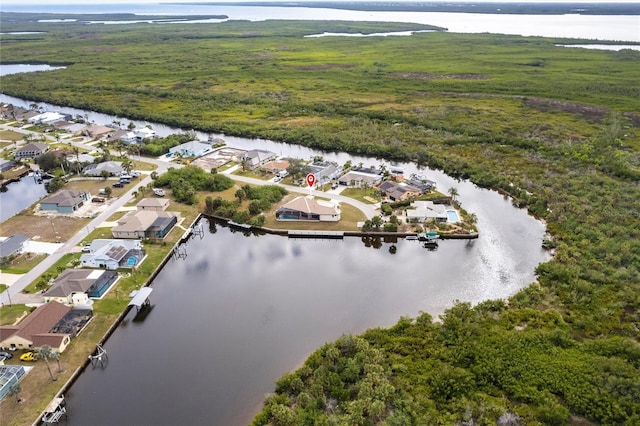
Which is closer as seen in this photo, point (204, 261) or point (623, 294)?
point (623, 294)

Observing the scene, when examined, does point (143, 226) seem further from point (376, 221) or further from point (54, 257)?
point (376, 221)

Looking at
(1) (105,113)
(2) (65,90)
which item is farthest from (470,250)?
(2) (65,90)

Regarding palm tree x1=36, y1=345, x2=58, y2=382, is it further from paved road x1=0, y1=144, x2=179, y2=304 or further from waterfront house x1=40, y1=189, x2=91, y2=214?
waterfront house x1=40, y1=189, x2=91, y2=214

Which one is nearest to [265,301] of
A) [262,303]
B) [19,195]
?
[262,303]

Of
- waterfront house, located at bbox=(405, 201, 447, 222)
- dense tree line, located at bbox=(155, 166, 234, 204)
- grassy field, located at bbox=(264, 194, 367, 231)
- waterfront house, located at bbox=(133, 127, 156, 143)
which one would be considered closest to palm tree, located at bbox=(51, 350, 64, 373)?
grassy field, located at bbox=(264, 194, 367, 231)

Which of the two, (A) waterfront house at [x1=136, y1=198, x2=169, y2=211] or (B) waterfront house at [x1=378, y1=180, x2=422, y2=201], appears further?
(B) waterfront house at [x1=378, y1=180, x2=422, y2=201]

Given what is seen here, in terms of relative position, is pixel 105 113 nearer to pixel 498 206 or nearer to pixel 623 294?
pixel 498 206

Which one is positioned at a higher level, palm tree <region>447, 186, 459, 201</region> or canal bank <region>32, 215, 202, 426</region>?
palm tree <region>447, 186, 459, 201</region>

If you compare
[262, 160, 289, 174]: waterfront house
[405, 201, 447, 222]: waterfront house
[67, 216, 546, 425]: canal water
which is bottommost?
[67, 216, 546, 425]: canal water
